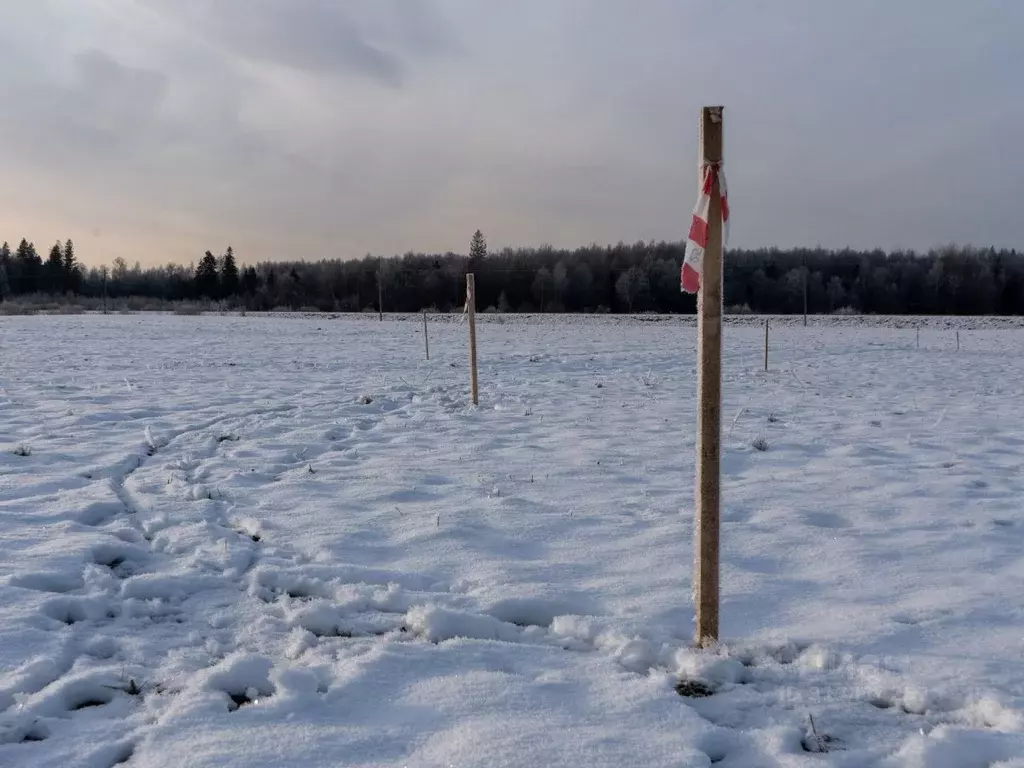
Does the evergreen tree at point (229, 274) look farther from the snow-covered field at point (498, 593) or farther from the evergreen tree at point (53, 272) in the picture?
the snow-covered field at point (498, 593)

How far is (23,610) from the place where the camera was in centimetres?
379

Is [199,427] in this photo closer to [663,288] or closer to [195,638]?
[195,638]

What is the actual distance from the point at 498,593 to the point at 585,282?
89.8 m

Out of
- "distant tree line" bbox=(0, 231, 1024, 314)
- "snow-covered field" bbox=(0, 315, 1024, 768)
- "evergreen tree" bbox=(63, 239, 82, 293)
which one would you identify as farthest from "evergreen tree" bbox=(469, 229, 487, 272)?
"snow-covered field" bbox=(0, 315, 1024, 768)

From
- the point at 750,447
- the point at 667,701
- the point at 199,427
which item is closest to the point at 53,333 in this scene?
the point at 199,427

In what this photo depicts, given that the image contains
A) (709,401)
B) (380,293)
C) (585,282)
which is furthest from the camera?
(585,282)

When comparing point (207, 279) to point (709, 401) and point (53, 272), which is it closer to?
point (53, 272)

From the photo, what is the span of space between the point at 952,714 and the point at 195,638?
3.44 meters

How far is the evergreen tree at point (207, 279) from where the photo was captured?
10031cm

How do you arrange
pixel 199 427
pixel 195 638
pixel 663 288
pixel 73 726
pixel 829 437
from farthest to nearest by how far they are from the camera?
pixel 663 288, pixel 199 427, pixel 829 437, pixel 195 638, pixel 73 726

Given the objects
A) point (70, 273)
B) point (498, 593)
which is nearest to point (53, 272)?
point (70, 273)

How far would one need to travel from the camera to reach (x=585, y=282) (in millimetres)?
92375

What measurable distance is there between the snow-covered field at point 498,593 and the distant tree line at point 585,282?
6951 cm

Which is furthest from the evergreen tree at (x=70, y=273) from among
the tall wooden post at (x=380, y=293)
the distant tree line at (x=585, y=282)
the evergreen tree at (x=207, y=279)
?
the tall wooden post at (x=380, y=293)
